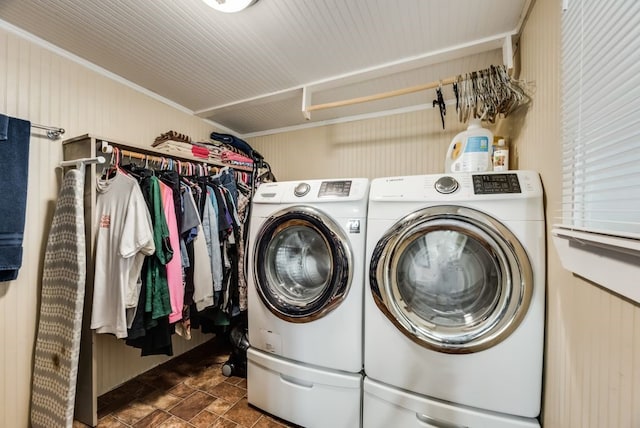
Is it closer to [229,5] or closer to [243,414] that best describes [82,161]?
[229,5]

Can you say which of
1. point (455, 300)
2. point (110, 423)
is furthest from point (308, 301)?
point (110, 423)

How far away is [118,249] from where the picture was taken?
4.28 feet

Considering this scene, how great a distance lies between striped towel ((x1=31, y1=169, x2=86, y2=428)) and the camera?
3.98ft

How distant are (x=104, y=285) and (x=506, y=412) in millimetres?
1896

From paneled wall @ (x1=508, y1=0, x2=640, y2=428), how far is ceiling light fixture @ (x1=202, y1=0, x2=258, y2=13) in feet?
3.80

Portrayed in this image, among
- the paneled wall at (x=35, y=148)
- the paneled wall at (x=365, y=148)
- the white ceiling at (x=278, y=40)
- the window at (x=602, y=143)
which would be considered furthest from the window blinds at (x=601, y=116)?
the paneled wall at (x=35, y=148)

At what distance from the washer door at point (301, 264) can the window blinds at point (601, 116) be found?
85 cm

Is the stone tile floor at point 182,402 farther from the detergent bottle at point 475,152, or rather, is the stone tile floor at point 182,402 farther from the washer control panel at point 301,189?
the detergent bottle at point 475,152

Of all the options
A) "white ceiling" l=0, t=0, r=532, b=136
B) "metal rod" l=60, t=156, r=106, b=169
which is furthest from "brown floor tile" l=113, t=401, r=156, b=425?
"white ceiling" l=0, t=0, r=532, b=136

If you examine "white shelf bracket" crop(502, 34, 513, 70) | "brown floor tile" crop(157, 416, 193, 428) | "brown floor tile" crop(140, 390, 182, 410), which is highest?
"white shelf bracket" crop(502, 34, 513, 70)

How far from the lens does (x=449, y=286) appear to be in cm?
121

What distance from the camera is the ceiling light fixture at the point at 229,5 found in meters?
1.07

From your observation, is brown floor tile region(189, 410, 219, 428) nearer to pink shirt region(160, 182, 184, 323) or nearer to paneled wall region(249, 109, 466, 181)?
pink shirt region(160, 182, 184, 323)

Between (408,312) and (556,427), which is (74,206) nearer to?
(408,312)
